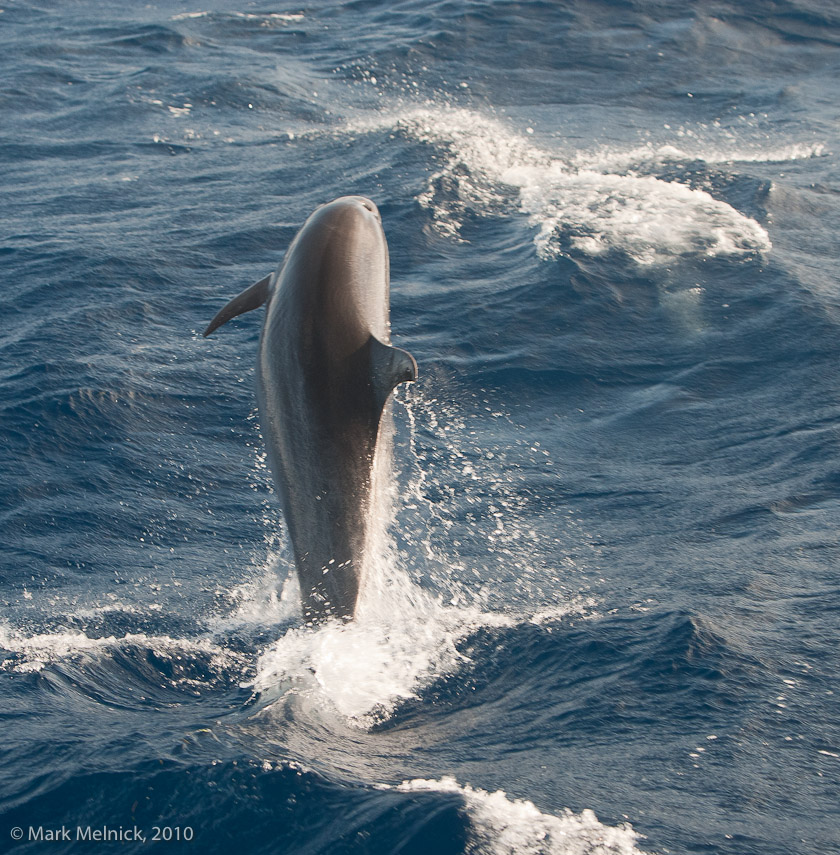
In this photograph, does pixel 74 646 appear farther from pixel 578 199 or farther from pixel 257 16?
pixel 257 16

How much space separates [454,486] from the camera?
12633 mm

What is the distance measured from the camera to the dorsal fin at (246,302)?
8.27 m

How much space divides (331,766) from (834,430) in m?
8.15

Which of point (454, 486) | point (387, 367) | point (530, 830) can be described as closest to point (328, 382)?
point (387, 367)

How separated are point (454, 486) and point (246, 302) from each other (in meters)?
4.83

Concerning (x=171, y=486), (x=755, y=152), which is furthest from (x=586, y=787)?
(x=755, y=152)

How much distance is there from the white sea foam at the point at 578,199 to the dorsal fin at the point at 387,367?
10822mm

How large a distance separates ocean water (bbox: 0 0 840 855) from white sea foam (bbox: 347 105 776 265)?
10 cm

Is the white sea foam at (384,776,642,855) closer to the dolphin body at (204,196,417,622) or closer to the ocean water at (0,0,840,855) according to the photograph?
the ocean water at (0,0,840,855)

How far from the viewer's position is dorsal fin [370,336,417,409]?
7285 millimetres

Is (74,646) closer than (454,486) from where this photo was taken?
Yes

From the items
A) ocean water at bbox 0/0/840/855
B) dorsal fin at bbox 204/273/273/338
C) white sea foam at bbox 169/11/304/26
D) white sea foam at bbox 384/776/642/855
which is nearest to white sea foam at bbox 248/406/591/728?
ocean water at bbox 0/0/840/855

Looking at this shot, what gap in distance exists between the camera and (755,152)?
915 inches

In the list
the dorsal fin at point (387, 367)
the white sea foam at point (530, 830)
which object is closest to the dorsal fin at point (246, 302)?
the dorsal fin at point (387, 367)
